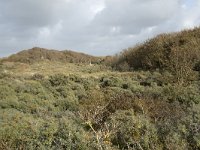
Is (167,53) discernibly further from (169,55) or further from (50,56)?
(50,56)

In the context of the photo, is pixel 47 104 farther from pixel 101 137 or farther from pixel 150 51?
pixel 150 51

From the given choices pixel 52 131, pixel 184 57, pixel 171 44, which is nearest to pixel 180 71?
pixel 184 57

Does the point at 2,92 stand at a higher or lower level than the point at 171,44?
lower

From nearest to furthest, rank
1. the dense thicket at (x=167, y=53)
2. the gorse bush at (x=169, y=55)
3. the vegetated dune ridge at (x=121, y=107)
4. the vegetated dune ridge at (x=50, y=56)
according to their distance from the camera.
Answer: the vegetated dune ridge at (x=121, y=107) → the gorse bush at (x=169, y=55) → the dense thicket at (x=167, y=53) → the vegetated dune ridge at (x=50, y=56)

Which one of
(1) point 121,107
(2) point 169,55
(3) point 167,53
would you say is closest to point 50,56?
(3) point 167,53

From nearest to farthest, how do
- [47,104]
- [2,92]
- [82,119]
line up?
[82,119] < [47,104] < [2,92]

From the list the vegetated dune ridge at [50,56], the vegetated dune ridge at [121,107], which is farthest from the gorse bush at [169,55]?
the vegetated dune ridge at [50,56]

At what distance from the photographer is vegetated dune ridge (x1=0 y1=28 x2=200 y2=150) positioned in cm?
785

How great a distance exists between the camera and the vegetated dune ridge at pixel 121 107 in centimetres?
785

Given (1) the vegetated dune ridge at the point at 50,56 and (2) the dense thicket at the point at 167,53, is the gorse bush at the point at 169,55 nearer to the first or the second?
(2) the dense thicket at the point at 167,53

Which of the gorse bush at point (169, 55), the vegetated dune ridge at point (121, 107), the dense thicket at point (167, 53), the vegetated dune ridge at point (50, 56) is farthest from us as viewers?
the vegetated dune ridge at point (50, 56)

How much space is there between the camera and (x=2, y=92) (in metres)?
16.1

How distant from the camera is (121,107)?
11.0 metres

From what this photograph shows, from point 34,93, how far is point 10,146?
8950 mm
